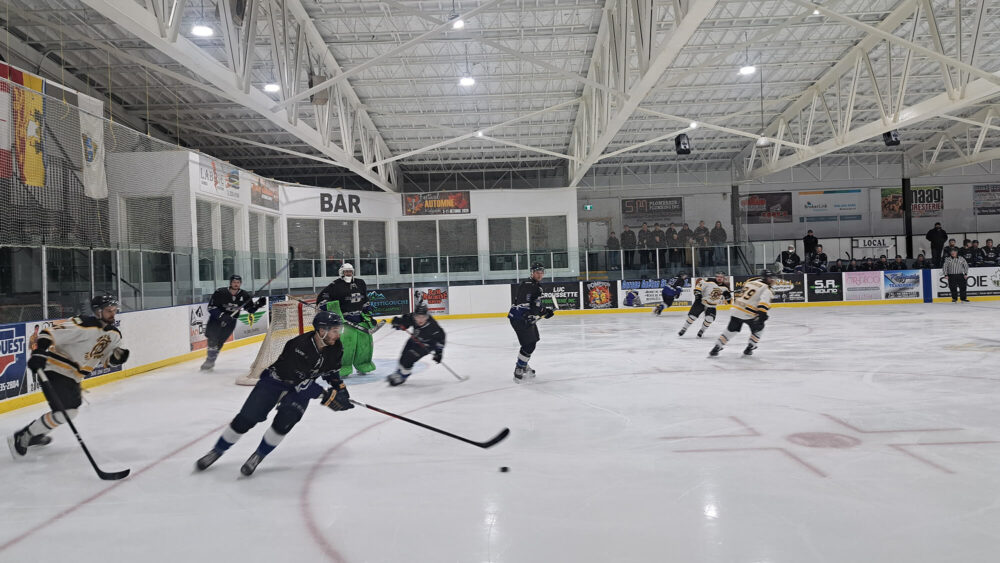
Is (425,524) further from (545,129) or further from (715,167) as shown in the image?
(715,167)

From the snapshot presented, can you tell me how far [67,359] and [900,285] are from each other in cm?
2150

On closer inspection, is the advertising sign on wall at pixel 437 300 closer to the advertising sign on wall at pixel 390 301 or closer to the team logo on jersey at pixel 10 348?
the advertising sign on wall at pixel 390 301

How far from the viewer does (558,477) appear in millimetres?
3988

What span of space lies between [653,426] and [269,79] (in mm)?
13032

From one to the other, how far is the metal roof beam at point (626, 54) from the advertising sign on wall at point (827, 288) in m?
8.39

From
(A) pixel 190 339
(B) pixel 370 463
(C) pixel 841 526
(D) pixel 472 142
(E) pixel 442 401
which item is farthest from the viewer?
(D) pixel 472 142

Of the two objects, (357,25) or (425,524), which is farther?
(357,25)

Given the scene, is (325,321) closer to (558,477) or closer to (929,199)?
(558,477)

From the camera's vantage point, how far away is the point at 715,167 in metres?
27.6

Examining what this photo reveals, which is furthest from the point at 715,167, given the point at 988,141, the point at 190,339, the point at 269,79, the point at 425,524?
the point at 425,524

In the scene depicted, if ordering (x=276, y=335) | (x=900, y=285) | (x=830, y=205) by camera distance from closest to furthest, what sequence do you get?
1. (x=276, y=335)
2. (x=900, y=285)
3. (x=830, y=205)

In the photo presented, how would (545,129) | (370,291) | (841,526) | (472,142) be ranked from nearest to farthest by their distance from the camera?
(841,526) → (370,291) → (545,129) → (472,142)

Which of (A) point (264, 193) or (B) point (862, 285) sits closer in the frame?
(A) point (264, 193)

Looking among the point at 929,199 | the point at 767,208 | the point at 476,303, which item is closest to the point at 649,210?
the point at 767,208
